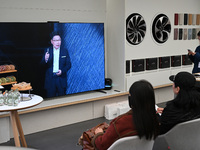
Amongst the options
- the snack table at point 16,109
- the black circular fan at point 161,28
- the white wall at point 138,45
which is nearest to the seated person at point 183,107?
the snack table at point 16,109

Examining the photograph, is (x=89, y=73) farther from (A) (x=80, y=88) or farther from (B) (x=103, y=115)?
(B) (x=103, y=115)

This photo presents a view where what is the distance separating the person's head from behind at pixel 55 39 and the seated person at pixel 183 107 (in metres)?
2.37

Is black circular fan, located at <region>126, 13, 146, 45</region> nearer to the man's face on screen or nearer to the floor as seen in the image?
the man's face on screen

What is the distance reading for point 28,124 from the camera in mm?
4160

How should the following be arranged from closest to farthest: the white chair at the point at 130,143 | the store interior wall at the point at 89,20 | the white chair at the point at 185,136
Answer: the white chair at the point at 130,143 < the white chair at the point at 185,136 < the store interior wall at the point at 89,20

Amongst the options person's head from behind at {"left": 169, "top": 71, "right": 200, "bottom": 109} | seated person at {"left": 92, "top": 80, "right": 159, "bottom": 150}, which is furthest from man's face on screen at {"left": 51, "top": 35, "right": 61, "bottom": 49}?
seated person at {"left": 92, "top": 80, "right": 159, "bottom": 150}

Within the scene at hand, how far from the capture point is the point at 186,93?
2465 millimetres

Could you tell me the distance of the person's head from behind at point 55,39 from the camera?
4.30m

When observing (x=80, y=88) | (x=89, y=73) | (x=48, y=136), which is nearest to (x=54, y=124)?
(x=48, y=136)

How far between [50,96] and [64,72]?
1.48 ft

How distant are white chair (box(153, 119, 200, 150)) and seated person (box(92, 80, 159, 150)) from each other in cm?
36

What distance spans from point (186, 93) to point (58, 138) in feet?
7.21

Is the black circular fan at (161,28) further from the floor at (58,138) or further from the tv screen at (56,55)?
the floor at (58,138)

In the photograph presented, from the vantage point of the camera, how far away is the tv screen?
3.98 m
